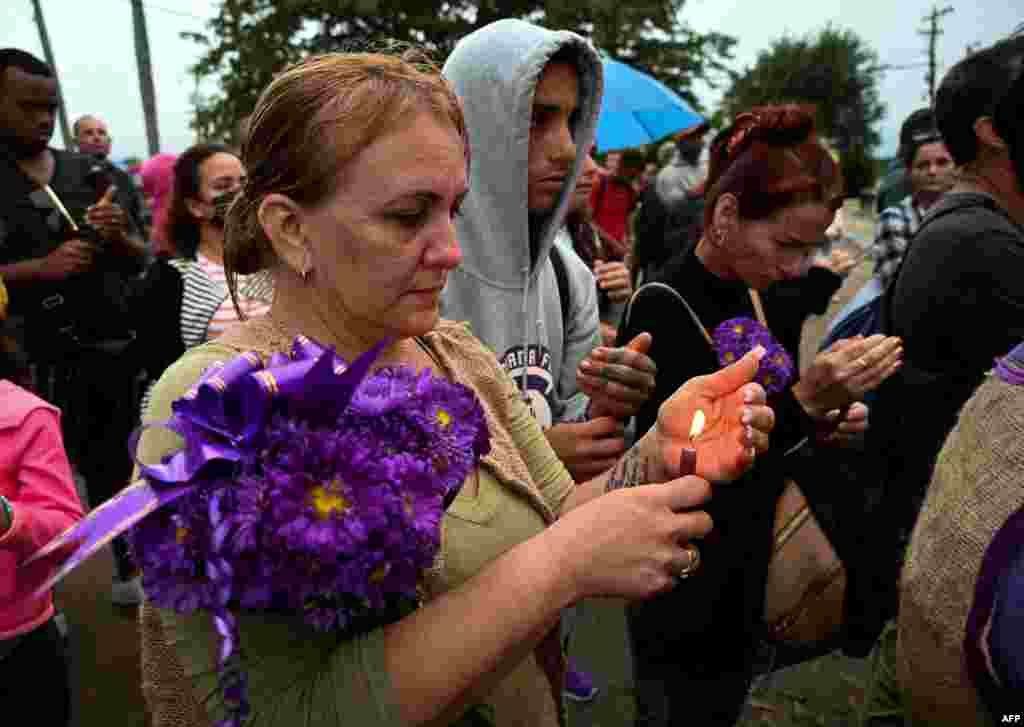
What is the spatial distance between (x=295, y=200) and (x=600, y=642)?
9.80ft

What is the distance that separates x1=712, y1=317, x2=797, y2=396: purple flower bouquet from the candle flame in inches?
35.4

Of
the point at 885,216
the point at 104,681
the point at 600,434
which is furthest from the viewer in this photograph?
the point at 885,216

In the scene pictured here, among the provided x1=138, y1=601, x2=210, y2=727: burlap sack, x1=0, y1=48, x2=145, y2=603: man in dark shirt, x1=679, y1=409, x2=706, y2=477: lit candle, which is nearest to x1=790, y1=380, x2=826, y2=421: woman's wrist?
x1=679, y1=409, x2=706, y2=477: lit candle

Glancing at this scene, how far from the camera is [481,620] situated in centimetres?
99

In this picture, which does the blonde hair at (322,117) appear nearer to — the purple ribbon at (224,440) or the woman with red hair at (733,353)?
the purple ribbon at (224,440)

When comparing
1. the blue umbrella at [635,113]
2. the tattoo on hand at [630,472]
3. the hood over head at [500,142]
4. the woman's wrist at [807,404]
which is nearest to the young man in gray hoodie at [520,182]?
the hood over head at [500,142]

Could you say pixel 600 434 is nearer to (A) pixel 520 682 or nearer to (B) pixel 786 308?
(A) pixel 520 682

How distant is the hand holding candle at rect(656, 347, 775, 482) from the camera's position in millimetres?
1215

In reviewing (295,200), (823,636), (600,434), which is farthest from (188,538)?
(823,636)

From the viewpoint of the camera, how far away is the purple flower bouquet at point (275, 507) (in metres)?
0.87

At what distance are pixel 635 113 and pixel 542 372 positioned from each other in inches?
219

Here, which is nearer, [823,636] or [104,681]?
[823,636]

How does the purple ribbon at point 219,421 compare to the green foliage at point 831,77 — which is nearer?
the purple ribbon at point 219,421

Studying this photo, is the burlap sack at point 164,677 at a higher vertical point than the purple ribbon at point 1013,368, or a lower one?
lower
